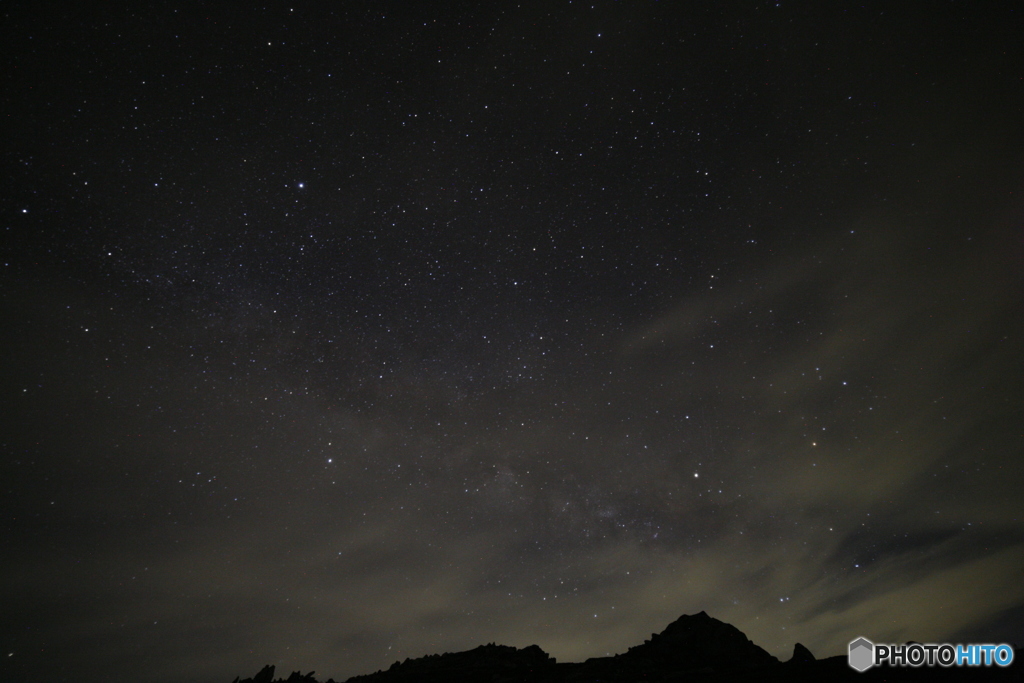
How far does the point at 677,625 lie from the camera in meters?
43.2

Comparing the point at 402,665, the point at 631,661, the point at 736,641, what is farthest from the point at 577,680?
the point at 402,665

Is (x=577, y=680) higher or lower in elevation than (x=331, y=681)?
higher

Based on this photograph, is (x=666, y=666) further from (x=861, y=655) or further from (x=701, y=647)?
(x=861, y=655)

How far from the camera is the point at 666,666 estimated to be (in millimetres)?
36312

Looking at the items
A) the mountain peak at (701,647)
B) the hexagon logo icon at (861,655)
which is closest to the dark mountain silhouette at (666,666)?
the mountain peak at (701,647)

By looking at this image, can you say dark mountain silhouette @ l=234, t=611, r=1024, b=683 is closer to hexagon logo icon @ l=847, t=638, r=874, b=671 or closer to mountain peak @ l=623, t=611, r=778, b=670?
mountain peak @ l=623, t=611, r=778, b=670

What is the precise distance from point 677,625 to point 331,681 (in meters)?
34.1

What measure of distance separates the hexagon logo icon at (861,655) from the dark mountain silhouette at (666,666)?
0.34m

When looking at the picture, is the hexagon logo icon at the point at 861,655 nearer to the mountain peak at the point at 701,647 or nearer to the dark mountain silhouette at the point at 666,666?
the dark mountain silhouette at the point at 666,666

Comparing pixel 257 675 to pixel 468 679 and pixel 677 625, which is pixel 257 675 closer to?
pixel 468 679

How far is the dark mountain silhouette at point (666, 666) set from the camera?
81.0 ft

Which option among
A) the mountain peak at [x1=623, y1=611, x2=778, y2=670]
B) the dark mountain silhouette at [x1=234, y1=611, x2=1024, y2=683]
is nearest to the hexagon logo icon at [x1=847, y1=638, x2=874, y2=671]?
the dark mountain silhouette at [x1=234, y1=611, x2=1024, y2=683]

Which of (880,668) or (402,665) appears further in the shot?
(402,665)

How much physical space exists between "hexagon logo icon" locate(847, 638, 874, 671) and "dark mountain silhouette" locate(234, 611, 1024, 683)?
0.34 metres
